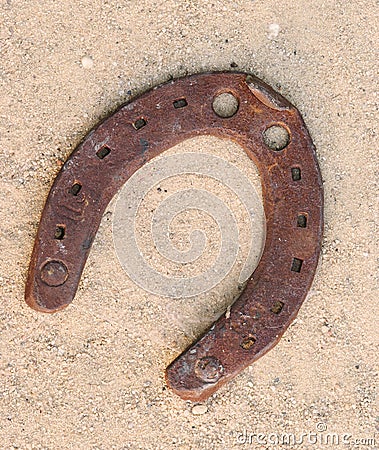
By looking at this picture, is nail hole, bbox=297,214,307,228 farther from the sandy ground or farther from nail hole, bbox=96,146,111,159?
nail hole, bbox=96,146,111,159

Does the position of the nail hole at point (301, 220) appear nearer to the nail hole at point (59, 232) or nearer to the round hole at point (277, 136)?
the round hole at point (277, 136)

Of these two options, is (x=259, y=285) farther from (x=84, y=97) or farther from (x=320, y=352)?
(x=84, y=97)

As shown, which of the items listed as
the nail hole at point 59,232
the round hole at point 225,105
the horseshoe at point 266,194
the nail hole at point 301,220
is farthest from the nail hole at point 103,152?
the nail hole at point 301,220

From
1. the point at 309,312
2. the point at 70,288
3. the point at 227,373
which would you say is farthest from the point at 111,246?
the point at 309,312

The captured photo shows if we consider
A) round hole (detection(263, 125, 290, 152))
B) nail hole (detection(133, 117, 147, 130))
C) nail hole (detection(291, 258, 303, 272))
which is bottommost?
nail hole (detection(291, 258, 303, 272))

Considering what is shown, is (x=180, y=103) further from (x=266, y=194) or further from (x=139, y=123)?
(x=266, y=194)

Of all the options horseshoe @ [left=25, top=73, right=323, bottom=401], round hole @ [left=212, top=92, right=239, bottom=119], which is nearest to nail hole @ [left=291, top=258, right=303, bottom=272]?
horseshoe @ [left=25, top=73, right=323, bottom=401]

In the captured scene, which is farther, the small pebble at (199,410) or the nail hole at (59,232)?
the small pebble at (199,410)
